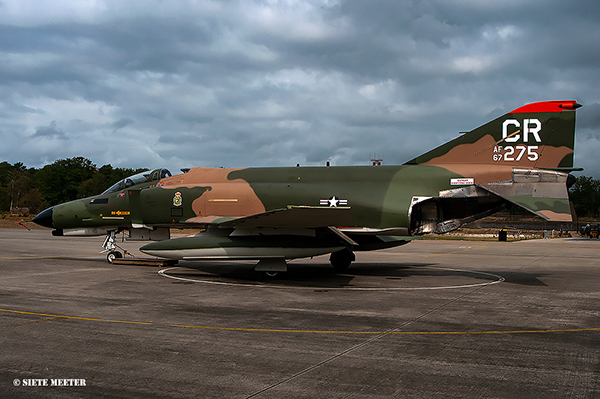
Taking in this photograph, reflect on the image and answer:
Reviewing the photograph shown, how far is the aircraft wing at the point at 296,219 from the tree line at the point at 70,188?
271 ft

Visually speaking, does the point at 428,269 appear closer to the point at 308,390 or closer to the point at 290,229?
the point at 290,229

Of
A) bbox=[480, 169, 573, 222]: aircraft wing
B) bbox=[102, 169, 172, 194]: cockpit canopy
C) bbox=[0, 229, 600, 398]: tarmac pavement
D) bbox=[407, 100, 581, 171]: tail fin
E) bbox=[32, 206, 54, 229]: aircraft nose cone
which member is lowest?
bbox=[0, 229, 600, 398]: tarmac pavement

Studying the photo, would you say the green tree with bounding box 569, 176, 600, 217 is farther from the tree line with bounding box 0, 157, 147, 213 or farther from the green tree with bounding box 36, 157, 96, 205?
the green tree with bounding box 36, 157, 96, 205

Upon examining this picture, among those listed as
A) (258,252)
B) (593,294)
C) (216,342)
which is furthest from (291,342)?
(593,294)

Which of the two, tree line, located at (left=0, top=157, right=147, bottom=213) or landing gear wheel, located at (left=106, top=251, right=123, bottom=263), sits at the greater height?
tree line, located at (left=0, top=157, right=147, bottom=213)

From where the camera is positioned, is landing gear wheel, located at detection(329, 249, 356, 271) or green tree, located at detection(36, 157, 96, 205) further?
green tree, located at detection(36, 157, 96, 205)

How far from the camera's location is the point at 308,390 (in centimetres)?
466

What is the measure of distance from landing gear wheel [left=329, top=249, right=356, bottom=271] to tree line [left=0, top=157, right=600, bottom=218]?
8097 centimetres

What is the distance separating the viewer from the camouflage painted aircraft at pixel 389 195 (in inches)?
492

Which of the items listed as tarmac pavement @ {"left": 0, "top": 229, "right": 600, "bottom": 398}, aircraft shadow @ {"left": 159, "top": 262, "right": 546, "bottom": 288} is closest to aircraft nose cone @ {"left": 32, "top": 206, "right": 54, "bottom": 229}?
tarmac pavement @ {"left": 0, "top": 229, "right": 600, "bottom": 398}

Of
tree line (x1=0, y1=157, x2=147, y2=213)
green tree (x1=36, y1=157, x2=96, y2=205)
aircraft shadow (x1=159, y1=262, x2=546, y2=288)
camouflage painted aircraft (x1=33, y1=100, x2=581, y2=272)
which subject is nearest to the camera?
camouflage painted aircraft (x1=33, y1=100, x2=581, y2=272)

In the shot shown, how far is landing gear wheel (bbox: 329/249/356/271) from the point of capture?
51.9 feet

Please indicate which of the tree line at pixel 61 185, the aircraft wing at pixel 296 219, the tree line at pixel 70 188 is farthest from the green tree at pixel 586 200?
the aircraft wing at pixel 296 219

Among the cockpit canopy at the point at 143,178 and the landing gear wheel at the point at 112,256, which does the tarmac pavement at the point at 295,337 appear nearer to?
the landing gear wheel at the point at 112,256
